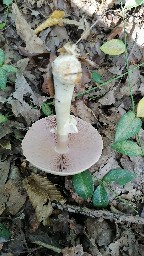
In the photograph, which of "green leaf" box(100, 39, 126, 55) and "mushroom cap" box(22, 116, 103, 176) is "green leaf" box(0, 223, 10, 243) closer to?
"mushroom cap" box(22, 116, 103, 176)

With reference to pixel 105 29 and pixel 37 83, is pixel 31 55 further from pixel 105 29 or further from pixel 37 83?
pixel 105 29

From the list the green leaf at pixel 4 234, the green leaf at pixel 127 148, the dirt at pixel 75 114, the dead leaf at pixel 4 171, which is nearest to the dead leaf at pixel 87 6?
the dirt at pixel 75 114

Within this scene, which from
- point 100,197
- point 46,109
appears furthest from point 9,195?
point 46,109

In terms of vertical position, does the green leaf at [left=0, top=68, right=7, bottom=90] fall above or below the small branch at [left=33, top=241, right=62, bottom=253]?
above

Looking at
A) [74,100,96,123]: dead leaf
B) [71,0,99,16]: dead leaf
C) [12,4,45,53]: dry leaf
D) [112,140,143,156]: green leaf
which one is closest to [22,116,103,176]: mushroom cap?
[112,140,143,156]: green leaf

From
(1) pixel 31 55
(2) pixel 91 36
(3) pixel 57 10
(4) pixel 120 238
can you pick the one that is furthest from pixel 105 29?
(4) pixel 120 238

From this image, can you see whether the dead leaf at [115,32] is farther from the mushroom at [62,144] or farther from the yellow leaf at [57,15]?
the mushroom at [62,144]
